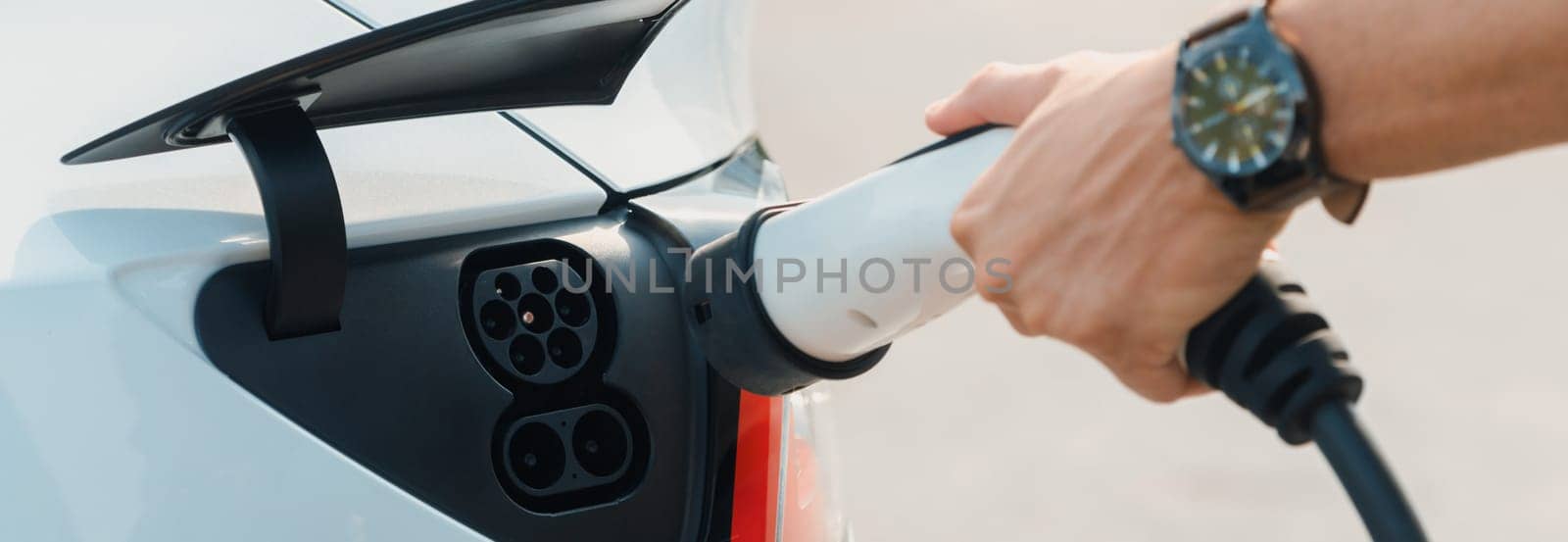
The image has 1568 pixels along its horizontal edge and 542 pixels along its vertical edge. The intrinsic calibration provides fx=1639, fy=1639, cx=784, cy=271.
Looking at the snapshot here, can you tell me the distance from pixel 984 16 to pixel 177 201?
5.53m

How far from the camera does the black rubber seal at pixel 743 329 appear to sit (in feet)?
3.67

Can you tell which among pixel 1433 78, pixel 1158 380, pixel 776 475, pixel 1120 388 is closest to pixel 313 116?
pixel 776 475

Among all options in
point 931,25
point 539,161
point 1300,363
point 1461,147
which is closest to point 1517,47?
point 1461,147

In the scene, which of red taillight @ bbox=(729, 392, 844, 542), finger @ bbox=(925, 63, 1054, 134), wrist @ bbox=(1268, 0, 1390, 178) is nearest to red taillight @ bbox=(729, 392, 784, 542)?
red taillight @ bbox=(729, 392, 844, 542)

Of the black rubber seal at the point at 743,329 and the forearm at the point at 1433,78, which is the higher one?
the forearm at the point at 1433,78

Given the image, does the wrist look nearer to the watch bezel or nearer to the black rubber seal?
the watch bezel

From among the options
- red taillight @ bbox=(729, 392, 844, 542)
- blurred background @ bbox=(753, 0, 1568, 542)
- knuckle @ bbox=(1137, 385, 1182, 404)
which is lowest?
blurred background @ bbox=(753, 0, 1568, 542)

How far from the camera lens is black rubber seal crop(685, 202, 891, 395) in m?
1.12

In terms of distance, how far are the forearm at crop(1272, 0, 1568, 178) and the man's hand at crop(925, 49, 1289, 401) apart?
72 mm

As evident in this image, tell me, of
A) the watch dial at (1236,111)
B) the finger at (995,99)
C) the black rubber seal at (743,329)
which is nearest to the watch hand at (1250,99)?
the watch dial at (1236,111)

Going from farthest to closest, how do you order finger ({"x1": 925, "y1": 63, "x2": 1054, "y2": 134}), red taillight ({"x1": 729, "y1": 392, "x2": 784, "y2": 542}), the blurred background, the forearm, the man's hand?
the blurred background → red taillight ({"x1": 729, "y1": 392, "x2": 784, "y2": 542}) → finger ({"x1": 925, "y1": 63, "x2": 1054, "y2": 134}) → the man's hand → the forearm

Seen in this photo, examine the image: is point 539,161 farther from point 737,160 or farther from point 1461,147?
point 1461,147

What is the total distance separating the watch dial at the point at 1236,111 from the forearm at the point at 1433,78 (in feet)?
0.08

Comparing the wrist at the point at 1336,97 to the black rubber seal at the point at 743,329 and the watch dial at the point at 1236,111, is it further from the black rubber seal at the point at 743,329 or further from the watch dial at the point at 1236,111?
the black rubber seal at the point at 743,329
